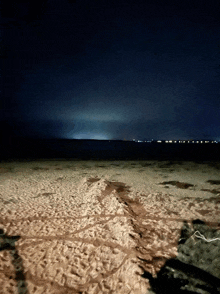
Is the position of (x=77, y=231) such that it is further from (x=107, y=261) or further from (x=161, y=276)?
(x=161, y=276)

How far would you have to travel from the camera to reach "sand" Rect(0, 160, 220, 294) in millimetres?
3219

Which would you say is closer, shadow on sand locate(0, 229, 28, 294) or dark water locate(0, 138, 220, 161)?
shadow on sand locate(0, 229, 28, 294)

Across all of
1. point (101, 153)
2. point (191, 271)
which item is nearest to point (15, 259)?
point (191, 271)

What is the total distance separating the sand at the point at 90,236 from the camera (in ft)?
10.6

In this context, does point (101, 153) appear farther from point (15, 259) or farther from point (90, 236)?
point (15, 259)

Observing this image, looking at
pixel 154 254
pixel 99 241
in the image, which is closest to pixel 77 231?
pixel 99 241

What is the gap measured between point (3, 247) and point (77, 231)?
1901mm

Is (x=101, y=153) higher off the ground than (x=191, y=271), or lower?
Answer: higher

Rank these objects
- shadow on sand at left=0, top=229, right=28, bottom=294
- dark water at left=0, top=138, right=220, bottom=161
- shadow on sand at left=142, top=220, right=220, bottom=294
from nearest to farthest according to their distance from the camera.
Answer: shadow on sand at left=142, top=220, right=220, bottom=294, shadow on sand at left=0, top=229, right=28, bottom=294, dark water at left=0, top=138, right=220, bottom=161

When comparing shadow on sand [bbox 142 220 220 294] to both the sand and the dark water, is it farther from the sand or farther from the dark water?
the dark water

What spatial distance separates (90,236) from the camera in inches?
179

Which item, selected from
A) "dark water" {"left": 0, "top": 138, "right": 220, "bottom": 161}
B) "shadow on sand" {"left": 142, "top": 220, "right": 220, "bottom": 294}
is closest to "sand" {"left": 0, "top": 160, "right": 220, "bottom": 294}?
"shadow on sand" {"left": 142, "top": 220, "right": 220, "bottom": 294}

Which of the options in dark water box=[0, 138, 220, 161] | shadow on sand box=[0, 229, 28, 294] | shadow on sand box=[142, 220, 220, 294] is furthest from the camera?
dark water box=[0, 138, 220, 161]

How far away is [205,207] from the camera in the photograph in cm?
639
